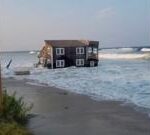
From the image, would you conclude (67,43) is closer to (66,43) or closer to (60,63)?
(66,43)

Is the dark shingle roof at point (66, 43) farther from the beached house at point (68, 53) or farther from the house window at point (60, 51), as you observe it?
the house window at point (60, 51)

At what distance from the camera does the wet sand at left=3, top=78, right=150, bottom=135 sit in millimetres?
10070

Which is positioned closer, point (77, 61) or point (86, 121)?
point (86, 121)

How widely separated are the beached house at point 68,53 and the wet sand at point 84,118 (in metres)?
27.8

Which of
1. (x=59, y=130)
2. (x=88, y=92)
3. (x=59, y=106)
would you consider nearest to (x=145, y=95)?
(x=88, y=92)

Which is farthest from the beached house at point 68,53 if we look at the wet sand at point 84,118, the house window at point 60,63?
the wet sand at point 84,118

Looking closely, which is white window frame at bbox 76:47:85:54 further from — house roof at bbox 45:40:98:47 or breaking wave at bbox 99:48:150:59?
breaking wave at bbox 99:48:150:59

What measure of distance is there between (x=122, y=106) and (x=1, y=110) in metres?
5.94

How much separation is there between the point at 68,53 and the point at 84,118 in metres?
33.3

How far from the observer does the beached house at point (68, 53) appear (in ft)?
146

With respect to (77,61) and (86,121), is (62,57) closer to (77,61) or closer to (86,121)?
(77,61)

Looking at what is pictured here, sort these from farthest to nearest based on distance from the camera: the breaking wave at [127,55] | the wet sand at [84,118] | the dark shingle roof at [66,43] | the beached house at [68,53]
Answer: the breaking wave at [127,55]
the dark shingle roof at [66,43]
the beached house at [68,53]
the wet sand at [84,118]

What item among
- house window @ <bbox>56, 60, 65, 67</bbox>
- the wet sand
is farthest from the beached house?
the wet sand

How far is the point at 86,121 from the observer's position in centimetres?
1141
